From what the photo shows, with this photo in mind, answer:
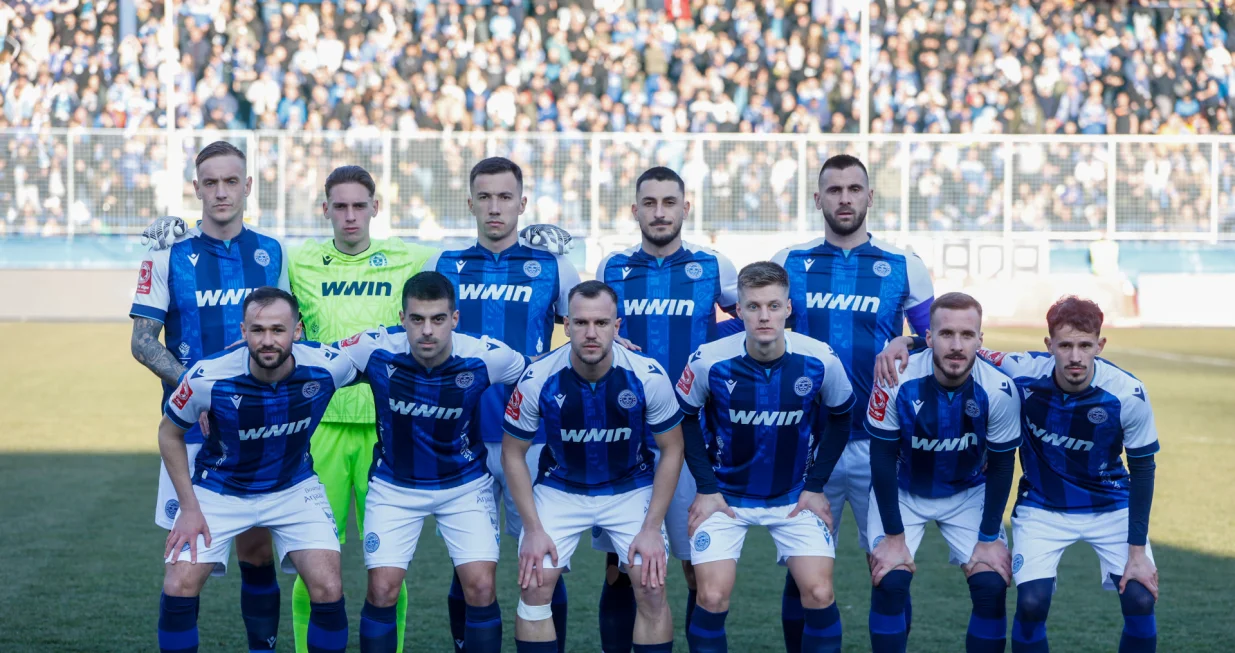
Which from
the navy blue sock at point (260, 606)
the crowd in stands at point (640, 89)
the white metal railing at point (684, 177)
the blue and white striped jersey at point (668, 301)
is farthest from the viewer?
the crowd in stands at point (640, 89)

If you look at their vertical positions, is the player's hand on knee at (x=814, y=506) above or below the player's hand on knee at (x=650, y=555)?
above

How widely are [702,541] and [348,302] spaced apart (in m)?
1.67

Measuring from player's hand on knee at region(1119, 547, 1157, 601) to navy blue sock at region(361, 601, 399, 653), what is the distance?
101 inches

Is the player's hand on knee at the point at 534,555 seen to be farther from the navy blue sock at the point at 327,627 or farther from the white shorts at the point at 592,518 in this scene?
the navy blue sock at the point at 327,627

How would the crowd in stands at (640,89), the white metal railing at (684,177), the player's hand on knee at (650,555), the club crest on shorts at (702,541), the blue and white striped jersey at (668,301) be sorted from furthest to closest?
the crowd in stands at (640,89) → the white metal railing at (684,177) → the blue and white striped jersey at (668,301) → the club crest on shorts at (702,541) → the player's hand on knee at (650,555)

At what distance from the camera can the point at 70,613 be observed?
5934 mm

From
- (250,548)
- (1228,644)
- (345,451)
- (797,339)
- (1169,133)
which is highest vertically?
(1169,133)

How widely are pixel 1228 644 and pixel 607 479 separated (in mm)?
2710

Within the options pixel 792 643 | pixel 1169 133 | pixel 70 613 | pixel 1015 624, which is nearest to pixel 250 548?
pixel 70 613

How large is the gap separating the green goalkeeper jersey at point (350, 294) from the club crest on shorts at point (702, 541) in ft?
4.50

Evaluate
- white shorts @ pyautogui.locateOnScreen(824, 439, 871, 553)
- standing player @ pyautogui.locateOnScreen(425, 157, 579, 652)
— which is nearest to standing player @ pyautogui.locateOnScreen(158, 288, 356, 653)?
standing player @ pyautogui.locateOnScreen(425, 157, 579, 652)

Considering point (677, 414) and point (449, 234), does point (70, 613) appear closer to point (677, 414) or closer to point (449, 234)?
point (677, 414)

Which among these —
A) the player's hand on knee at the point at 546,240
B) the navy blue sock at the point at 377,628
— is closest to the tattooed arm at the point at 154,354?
the navy blue sock at the point at 377,628

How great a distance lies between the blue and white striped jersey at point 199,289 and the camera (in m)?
5.27
